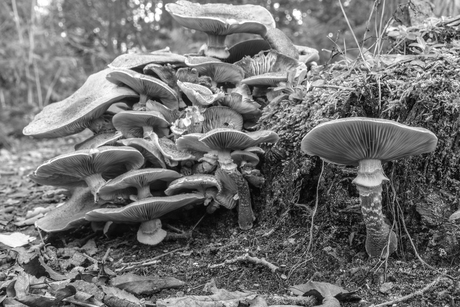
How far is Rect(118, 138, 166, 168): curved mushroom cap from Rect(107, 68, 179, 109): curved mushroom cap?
0.49 meters

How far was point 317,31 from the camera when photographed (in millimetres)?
9031

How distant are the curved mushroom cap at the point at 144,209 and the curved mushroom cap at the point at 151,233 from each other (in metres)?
0.06

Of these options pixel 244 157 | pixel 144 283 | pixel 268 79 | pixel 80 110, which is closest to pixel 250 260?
pixel 144 283

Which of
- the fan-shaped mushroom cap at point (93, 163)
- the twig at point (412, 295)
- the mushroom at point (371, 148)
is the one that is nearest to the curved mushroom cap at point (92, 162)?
the fan-shaped mushroom cap at point (93, 163)

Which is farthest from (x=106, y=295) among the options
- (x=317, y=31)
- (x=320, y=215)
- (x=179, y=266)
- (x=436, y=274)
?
(x=317, y=31)

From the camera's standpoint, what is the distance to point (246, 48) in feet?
12.5

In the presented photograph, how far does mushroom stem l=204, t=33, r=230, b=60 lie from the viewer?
→ 3732 mm

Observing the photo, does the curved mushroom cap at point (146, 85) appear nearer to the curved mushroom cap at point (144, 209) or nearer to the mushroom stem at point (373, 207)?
the curved mushroom cap at point (144, 209)

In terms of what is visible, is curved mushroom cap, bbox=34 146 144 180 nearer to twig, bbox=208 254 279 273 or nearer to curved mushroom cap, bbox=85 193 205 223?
curved mushroom cap, bbox=85 193 205 223

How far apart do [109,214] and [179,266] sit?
2.16 feet

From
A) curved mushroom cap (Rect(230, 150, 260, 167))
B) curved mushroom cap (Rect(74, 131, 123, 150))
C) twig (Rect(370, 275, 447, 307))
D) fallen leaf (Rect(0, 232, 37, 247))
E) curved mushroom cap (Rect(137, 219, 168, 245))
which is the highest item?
curved mushroom cap (Rect(74, 131, 123, 150))

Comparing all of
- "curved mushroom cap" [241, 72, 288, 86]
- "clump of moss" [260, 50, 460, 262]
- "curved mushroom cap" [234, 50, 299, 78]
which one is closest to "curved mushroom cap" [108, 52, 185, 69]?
"curved mushroom cap" [234, 50, 299, 78]

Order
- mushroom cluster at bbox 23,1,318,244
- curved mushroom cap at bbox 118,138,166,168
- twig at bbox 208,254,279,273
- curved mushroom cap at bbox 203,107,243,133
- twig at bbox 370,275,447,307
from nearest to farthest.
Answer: twig at bbox 370,275,447,307 → twig at bbox 208,254,279,273 → mushroom cluster at bbox 23,1,318,244 → curved mushroom cap at bbox 118,138,166,168 → curved mushroom cap at bbox 203,107,243,133

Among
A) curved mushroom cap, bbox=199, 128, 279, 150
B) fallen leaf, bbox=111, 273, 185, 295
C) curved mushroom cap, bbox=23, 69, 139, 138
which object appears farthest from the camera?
curved mushroom cap, bbox=23, 69, 139, 138
